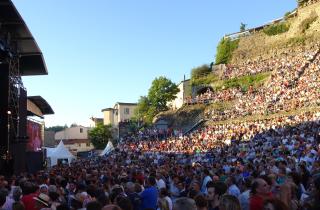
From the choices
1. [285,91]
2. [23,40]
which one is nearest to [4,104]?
[23,40]

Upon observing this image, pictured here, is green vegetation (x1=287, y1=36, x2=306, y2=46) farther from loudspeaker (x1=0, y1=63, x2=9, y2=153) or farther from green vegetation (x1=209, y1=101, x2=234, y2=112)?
loudspeaker (x1=0, y1=63, x2=9, y2=153)

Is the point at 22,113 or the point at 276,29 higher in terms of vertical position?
the point at 276,29

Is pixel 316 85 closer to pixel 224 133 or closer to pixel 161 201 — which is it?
pixel 224 133

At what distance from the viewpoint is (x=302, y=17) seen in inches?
2195

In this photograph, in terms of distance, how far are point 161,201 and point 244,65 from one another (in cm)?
5171

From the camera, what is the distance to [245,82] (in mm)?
52500

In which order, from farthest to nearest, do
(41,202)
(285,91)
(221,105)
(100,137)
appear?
1. (100,137)
2. (221,105)
3. (285,91)
4. (41,202)

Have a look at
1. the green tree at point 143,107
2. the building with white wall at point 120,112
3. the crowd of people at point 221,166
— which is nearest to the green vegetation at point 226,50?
the crowd of people at point 221,166

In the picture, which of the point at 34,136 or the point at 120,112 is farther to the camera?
the point at 120,112

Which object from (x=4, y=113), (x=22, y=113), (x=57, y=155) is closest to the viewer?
(x=4, y=113)

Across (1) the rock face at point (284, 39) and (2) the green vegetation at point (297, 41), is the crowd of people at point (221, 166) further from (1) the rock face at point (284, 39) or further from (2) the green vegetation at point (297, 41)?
(1) the rock face at point (284, 39)

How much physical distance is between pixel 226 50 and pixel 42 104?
1475 inches

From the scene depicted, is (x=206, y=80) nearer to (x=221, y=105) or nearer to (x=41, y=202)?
(x=221, y=105)

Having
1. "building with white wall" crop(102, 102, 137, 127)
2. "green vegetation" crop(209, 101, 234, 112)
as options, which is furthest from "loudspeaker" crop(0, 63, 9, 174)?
"building with white wall" crop(102, 102, 137, 127)
